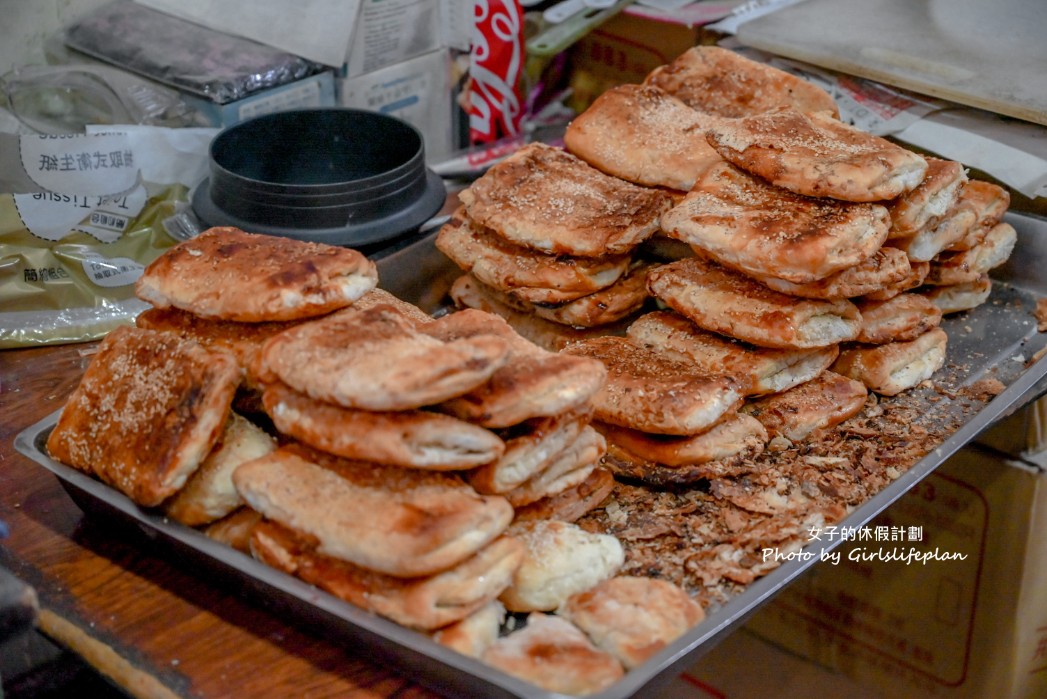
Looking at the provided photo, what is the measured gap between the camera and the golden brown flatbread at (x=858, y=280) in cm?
211

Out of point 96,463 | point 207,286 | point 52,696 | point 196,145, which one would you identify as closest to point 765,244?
point 207,286

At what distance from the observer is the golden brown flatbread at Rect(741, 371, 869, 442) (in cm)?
214

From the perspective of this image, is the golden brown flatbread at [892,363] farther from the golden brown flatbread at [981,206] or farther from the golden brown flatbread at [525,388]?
the golden brown flatbread at [525,388]

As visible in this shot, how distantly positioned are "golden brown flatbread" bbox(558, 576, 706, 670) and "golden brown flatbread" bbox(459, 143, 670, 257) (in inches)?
33.4

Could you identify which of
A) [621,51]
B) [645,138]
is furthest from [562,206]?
[621,51]

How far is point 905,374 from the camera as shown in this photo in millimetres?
2338

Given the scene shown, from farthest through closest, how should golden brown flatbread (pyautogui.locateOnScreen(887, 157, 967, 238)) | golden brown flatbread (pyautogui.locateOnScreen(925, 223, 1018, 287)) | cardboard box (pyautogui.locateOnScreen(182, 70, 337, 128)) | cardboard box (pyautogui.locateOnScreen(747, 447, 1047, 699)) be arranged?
1. cardboard box (pyautogui.locateOnScreen(182, 70, 337, 128))
2. cardboard box (pyautogui.locateOnScreen(747, 447, 1047, 699))
3. golden brown flatbread (pyautogui.locateOnScreen(925, 223, 1018, 287))
4. golden brown flatbread (pyautogui.locateOnScreen(887, 157, 967, 238))

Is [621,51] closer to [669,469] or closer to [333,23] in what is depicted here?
[333,23]

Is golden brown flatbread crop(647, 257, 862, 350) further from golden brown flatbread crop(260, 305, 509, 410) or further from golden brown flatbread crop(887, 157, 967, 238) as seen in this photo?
golden brown flatbread crop(260, 305, 509, 410)

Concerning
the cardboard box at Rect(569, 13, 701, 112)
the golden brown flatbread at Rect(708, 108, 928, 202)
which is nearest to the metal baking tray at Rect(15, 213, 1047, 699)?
the golden brown flatbread at Rect(708, 108, 928, 202)

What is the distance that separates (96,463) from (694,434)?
1.11 metres

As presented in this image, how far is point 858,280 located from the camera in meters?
2.14

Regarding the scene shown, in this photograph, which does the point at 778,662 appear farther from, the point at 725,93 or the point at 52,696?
the point at 52,696

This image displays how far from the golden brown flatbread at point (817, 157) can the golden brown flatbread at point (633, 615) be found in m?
0.92
